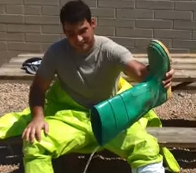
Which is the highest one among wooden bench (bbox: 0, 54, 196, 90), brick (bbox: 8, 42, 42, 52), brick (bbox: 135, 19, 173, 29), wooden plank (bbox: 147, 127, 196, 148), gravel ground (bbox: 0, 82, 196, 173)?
brick (bbox: 135, 19, 173, 29)

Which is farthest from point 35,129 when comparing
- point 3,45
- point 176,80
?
point 3,45

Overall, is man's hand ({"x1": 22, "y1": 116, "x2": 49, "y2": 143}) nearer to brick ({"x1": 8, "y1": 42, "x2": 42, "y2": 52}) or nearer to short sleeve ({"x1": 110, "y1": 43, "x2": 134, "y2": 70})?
short sleeve ({"x1": 110, "y1": 43, "x2": 134, "y2": 70})

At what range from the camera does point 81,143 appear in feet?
12.2

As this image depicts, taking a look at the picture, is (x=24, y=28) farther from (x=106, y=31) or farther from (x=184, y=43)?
(x=184, y=43)

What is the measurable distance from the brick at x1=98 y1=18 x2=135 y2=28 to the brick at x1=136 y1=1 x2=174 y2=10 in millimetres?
183

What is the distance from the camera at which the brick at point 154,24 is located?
605 centimetres

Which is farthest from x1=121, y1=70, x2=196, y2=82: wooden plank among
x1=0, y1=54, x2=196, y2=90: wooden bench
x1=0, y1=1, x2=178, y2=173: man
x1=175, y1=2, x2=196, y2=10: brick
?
x1=175, y1=2, x2=196, y2=10: brick

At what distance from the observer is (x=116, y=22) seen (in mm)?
6141

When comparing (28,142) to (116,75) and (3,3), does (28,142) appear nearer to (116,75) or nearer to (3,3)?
(116,75)

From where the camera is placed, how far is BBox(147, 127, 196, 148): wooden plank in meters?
3.90

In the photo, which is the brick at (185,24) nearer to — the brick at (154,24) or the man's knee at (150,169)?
the brick at (154,24)

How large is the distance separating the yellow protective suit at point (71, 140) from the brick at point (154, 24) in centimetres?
221

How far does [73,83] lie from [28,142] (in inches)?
19.2

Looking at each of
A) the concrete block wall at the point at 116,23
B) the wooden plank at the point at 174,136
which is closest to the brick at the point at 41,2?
the concrete block wall at the point at 116,23
